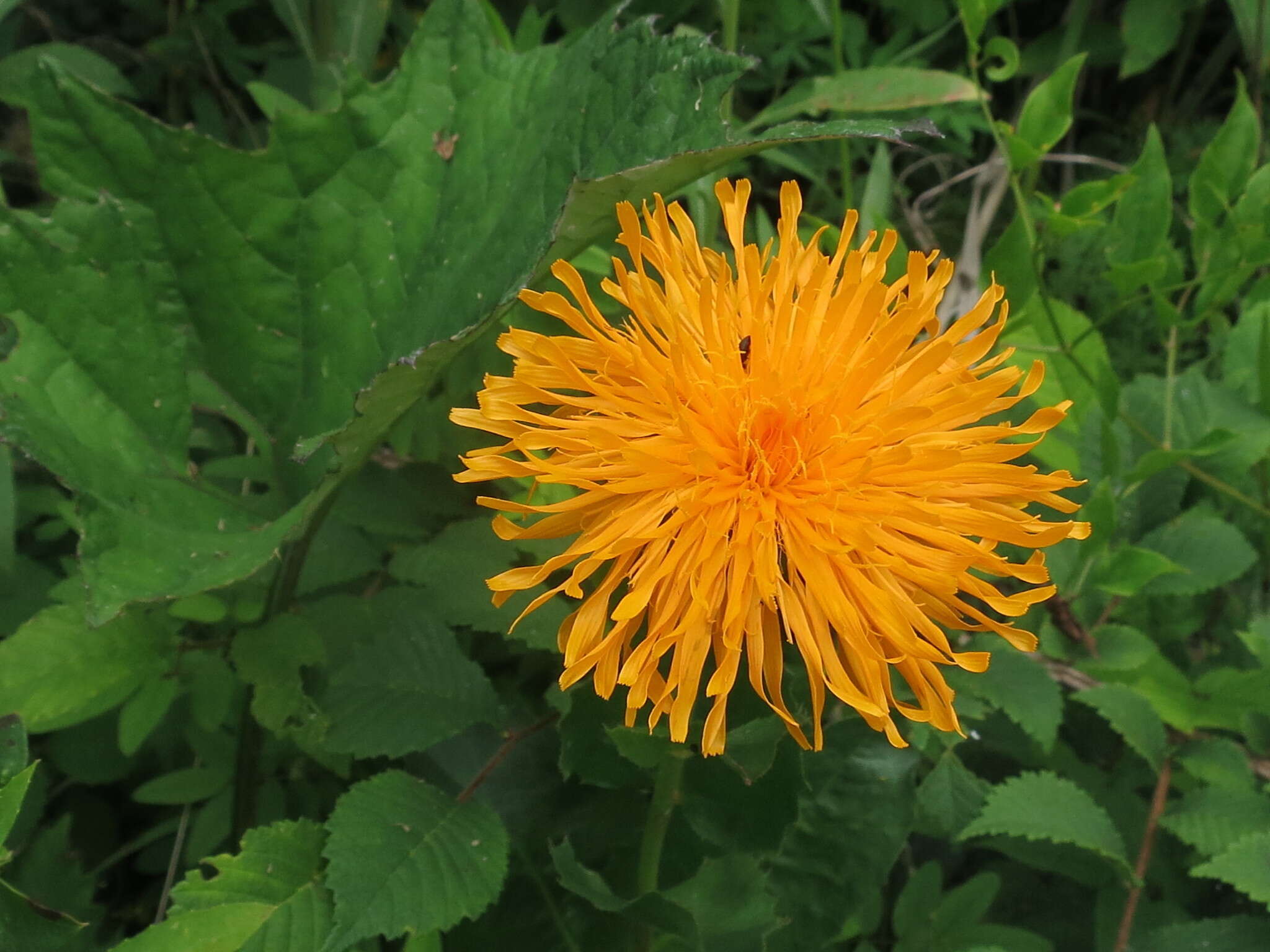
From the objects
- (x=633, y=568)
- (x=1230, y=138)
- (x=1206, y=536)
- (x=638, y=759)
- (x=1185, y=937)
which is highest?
(x=1230, y=138)

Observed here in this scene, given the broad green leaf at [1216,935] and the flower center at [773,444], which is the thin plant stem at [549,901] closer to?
the flower center at [773,444]

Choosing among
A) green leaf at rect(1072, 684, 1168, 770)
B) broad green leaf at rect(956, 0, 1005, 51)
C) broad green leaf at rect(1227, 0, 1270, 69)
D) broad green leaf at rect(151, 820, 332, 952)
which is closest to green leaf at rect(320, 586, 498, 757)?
broad green leaf at rect(151, 820, 332, 952)

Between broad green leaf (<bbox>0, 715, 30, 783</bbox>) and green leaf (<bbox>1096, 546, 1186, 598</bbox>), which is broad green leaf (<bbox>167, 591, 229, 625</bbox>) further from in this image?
green leaf (<bbox>1096, 546, 1186, 598</bbox>)

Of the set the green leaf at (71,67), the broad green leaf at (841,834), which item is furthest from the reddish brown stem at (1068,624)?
the green leaf at (71,67)

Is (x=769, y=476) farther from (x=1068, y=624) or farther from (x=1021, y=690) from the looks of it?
(x=1068, y=624)

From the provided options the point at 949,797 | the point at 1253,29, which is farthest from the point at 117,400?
the point at 1253,29

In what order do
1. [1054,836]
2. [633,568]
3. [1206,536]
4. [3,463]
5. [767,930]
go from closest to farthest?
[633,568] < [767,930] < [1054,836] < [3,463] < [1206,536]

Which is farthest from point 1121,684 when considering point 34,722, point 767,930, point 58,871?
point 58,871

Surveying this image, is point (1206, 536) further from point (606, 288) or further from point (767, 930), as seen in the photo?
point (606, 288)
